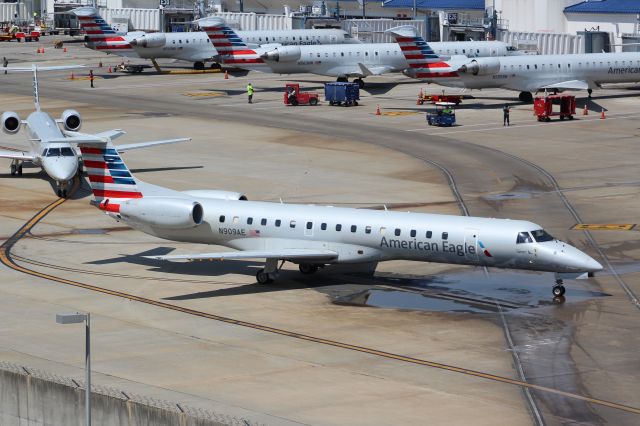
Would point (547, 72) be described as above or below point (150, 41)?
below

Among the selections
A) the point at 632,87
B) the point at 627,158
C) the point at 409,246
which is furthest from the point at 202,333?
the point at 632,87

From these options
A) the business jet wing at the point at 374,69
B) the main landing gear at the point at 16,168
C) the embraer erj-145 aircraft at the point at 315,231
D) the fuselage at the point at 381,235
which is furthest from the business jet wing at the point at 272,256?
the business jet wing at the point at 374,69

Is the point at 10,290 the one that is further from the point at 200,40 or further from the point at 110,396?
the point at 200,40

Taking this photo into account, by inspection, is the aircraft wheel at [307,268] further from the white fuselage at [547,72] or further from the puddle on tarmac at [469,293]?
the white fuselage at [547,72]

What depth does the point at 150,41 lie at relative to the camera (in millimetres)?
114188

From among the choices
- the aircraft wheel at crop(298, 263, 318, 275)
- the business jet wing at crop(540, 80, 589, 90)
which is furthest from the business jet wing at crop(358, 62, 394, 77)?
the aircraft wheel at crop(298, 263, 318, 275)

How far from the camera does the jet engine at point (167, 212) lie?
43094mm

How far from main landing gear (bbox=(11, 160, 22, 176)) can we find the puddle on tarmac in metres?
27.6

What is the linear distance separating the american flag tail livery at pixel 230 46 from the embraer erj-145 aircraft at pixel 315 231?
58.5m

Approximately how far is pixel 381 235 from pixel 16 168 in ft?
97.3

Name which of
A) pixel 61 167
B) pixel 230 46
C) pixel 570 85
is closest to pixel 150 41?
pixel 230 46

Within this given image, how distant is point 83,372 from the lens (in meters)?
32.6

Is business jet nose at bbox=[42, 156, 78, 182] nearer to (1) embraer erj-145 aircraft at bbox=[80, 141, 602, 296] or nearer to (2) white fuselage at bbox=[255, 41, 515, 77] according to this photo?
(1) embraer erj-145 aircraft at bbox=[80, 141, 602, 296]

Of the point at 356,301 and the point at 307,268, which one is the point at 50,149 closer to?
the point at 307,268
